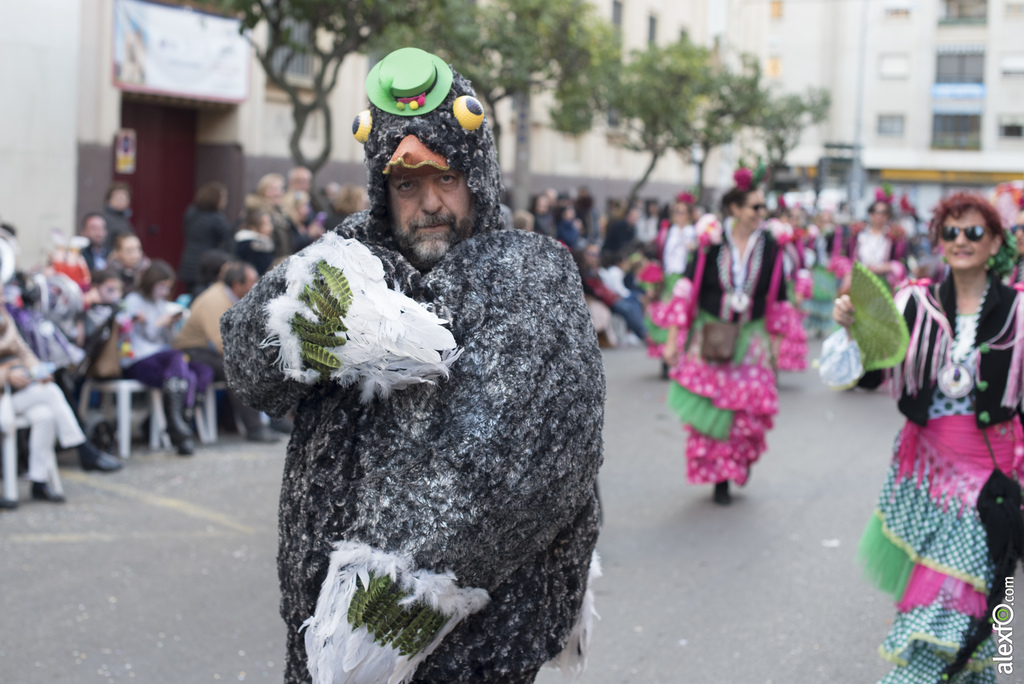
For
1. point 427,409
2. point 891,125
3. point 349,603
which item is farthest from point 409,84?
point 891,125

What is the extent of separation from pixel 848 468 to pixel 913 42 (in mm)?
42021

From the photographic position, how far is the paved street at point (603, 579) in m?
4.47

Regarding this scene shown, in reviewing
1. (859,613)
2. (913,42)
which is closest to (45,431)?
(859,613)

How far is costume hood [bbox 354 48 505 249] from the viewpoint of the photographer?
2330 millimetres

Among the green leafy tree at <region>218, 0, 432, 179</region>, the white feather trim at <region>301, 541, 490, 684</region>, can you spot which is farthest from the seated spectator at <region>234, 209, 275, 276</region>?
the white feather trim at <region>301, 541, 490, 684</region>

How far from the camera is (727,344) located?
681 centimetres

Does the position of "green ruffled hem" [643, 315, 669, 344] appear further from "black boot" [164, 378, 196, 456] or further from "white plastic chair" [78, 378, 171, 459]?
A: "white plastic chair" [78, 378, 171, 459]

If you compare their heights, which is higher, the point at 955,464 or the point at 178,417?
the point at 955,464

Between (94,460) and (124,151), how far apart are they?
781 cm

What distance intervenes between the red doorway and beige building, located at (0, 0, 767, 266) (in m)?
0.02

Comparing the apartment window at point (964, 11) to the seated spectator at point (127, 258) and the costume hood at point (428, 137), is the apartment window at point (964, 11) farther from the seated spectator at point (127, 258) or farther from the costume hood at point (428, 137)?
the costume hood at point (428, 137)

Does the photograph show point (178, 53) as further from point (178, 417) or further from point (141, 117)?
point (178, 417)

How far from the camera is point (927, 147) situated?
49.8m

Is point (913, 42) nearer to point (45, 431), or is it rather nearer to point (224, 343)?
point (45, 431)
